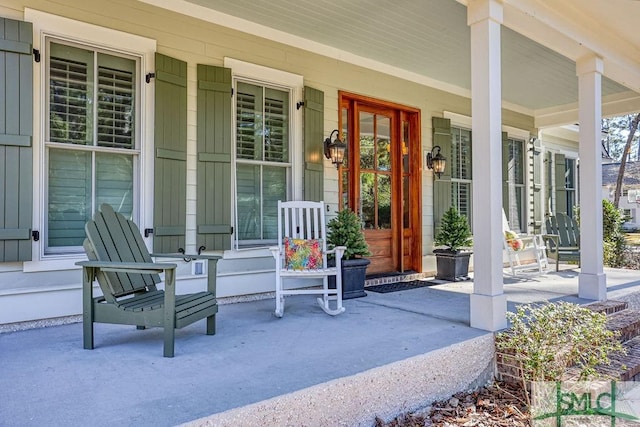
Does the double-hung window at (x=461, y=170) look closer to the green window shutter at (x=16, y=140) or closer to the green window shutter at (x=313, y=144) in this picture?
the green window shutter at (x=313, y=144)

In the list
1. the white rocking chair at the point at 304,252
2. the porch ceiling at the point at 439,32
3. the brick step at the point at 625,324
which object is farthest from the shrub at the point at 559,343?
the porch ceiling at the point at 439,32

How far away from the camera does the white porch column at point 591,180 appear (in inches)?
164

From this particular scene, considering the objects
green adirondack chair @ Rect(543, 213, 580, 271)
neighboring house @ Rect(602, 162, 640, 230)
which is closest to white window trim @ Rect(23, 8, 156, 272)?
green adirondack chair @ Rect(543, 213, 580, 271)

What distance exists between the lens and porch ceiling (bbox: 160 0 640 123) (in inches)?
145

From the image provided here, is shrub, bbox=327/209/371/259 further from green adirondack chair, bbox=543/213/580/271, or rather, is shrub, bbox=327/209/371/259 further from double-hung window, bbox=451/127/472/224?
green adirondack chair, bbox=543/213/580/271

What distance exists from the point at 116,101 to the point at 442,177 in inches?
161

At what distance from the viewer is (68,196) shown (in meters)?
3.35

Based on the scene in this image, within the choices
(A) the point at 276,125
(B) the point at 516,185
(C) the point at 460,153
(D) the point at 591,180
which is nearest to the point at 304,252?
(A) the point at 276,125

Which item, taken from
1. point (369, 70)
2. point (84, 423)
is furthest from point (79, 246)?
point (369, 70)

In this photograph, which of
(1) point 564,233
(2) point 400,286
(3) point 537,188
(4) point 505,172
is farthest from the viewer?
(3) point 537,188

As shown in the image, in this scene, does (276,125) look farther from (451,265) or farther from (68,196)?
(451,265)

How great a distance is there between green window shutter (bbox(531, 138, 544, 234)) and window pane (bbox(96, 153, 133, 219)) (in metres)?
6.59

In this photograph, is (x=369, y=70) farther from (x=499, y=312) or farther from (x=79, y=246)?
(x=79, y=246)

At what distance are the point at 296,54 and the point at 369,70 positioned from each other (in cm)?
107
